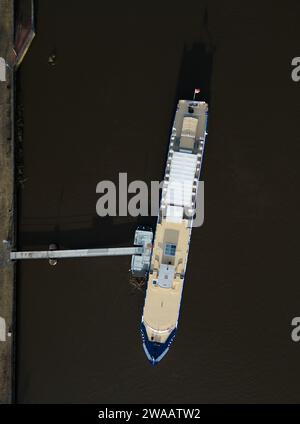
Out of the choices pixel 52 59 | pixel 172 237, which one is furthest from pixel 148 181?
pixel 52 59

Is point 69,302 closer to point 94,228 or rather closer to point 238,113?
point 94,228

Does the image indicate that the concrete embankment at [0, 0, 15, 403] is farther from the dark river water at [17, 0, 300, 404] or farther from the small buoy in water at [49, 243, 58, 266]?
the small buoy in water at [49, 243, 58, 266]

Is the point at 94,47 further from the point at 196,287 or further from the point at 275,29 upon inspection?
the point at 196,287

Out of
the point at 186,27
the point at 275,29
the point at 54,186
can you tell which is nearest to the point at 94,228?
the point at 54,186

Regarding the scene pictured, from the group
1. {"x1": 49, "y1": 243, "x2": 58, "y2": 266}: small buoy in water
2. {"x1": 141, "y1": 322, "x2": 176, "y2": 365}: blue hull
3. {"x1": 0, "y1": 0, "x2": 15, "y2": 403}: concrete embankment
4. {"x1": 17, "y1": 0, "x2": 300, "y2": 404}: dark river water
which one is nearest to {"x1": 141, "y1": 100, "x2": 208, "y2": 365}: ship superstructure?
{"x1": 141, "y1": 322, "x2": 176, "y2": 365}: blue hull

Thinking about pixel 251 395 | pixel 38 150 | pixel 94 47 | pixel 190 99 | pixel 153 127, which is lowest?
pixel 251 395

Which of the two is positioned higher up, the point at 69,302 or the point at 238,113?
the point at 238,113

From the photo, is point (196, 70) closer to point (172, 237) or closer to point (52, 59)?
point (52, 59)
